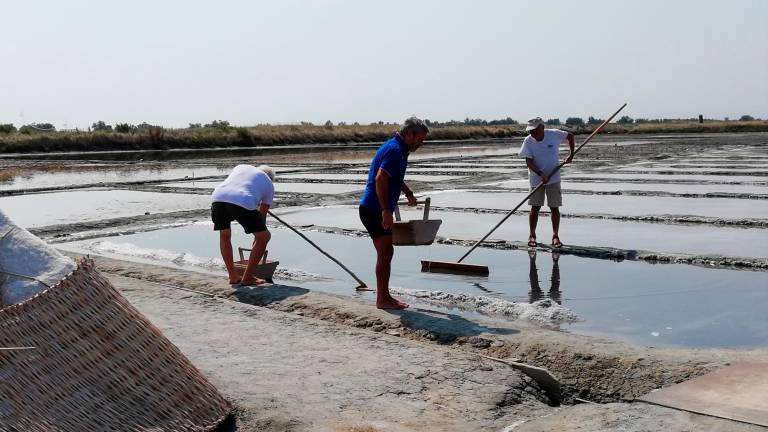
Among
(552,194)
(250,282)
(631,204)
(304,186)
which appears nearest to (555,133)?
(552,194)

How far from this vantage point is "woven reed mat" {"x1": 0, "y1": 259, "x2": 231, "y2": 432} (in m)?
3.43

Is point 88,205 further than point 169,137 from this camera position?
No

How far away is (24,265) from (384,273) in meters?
2.72

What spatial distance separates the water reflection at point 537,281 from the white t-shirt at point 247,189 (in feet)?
7.26

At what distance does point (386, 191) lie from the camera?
5871mm

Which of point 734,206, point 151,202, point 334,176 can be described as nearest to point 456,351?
point 734,206

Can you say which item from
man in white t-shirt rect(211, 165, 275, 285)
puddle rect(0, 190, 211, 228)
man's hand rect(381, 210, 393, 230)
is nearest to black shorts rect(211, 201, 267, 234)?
man in white t-shirt rect(211, 165, 275, 285)

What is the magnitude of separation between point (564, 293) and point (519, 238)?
9.65ft

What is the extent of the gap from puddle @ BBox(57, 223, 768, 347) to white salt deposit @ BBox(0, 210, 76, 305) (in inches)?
127

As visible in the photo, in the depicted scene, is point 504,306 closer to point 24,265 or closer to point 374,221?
point 374,221

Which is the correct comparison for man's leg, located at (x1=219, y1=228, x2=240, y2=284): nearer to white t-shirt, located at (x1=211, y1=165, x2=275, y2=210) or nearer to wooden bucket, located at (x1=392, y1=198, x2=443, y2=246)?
white t-shirt, located at (x1=211, y1=165, x2=275, y2=210)

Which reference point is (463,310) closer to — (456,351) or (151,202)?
(456,351)

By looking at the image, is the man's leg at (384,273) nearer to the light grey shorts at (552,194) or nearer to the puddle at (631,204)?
the light grey shorts at (552,194)

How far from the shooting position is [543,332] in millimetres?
5254
